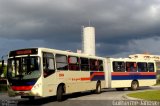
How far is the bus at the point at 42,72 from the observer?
18.8 m

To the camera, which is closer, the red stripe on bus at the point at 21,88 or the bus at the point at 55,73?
the red stripe on bus at the point at 21,88

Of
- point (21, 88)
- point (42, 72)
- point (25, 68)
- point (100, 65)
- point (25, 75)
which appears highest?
point (100, 65)

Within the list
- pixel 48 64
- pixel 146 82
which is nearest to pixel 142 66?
pixel 146 82

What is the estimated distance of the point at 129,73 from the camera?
31797 mm

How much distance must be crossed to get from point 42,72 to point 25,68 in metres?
0.94

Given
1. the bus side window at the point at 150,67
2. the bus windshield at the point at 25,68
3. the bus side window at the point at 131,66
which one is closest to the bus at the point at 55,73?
the bus windshield at the point at 25,68

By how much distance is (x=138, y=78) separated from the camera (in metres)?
32.7

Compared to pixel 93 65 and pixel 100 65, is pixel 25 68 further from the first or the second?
pixel 100 65

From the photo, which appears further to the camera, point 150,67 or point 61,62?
point 150,67

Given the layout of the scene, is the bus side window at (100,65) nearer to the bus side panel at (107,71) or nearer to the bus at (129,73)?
the bus side panel at (107,71)

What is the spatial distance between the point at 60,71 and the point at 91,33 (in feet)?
154

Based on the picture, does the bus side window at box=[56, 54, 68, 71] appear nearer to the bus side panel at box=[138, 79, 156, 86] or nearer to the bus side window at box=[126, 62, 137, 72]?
the bus side window at box=[126, 62, 137, 72]

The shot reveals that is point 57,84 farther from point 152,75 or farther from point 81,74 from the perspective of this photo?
point 152,75

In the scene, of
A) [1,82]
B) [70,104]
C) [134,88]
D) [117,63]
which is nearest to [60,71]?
[70,104]
